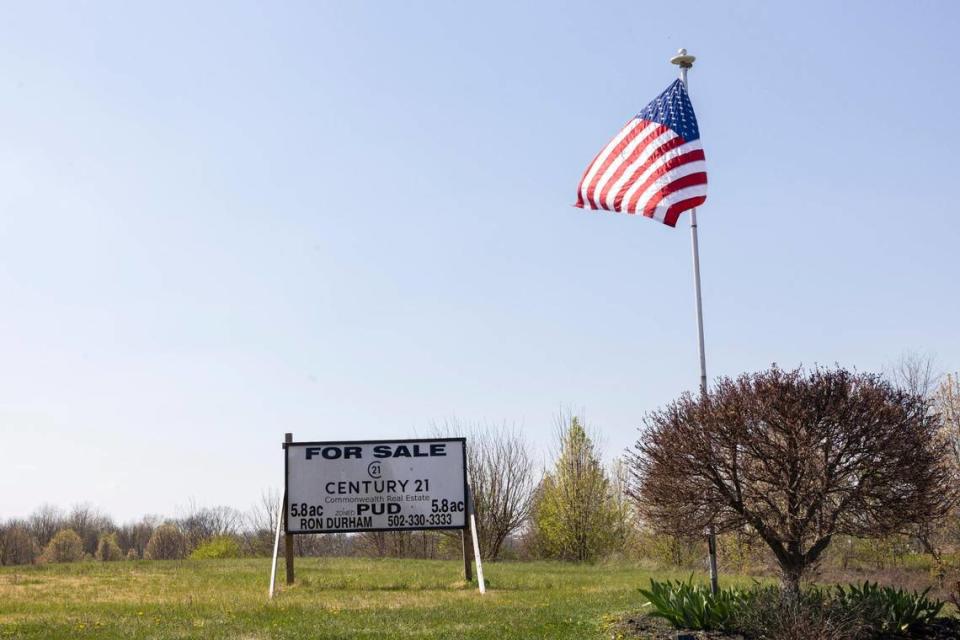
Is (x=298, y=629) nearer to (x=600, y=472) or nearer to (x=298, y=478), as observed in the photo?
(x=298, y=478)

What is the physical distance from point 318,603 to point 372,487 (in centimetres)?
449

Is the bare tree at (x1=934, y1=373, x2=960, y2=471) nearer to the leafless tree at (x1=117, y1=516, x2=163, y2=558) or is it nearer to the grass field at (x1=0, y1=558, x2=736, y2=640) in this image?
the grass field at (x1=0, y1=558, x2=736, y2=640)

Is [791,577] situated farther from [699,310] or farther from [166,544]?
[166,544]

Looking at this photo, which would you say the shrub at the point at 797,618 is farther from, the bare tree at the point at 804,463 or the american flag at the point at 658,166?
the american flag at the point at 658,166

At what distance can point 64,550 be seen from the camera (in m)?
54.2

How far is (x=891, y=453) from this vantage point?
1291cm

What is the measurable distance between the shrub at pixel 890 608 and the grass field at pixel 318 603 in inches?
136

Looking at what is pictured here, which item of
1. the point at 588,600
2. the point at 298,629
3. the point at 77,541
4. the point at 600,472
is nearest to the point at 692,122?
the point at 588,600

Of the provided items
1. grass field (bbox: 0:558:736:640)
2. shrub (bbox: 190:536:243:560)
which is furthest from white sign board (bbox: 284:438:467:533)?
shrub (bbox: 190:536:243:560)

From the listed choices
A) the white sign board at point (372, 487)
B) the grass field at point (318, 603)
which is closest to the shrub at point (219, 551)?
the grass field at point (318, 603)

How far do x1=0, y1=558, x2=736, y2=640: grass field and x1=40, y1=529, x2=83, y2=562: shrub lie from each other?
26539mm

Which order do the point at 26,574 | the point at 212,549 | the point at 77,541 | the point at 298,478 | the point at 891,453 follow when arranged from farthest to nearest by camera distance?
the point at 77,541 → the point at 212,549 → the point at 26,574 → the point at 298,478 → the point at 891,453

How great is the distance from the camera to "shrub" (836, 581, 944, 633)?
39.8 ft

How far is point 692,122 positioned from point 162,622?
41.2 ft
